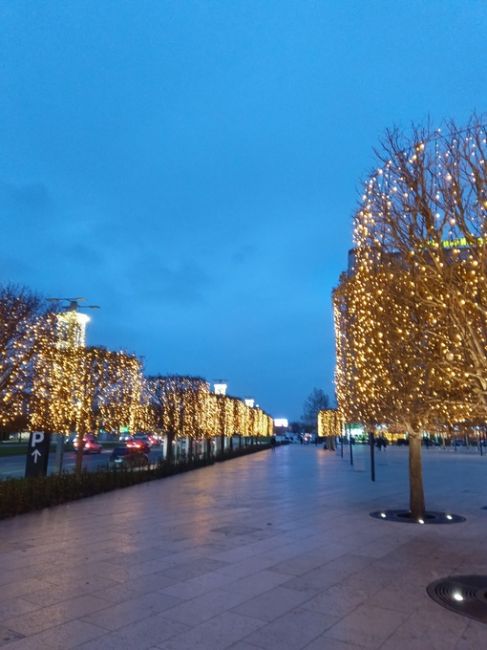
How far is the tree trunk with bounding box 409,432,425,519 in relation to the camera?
1195 centimetres

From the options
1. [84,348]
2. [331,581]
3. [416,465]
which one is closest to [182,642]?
[331,581]

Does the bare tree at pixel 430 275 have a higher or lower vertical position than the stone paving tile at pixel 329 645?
higher

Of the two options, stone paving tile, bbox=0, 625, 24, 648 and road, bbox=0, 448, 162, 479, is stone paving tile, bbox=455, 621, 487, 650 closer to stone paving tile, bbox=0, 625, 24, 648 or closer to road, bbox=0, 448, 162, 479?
stone paving tile, bbox=0, 625, 24, 648

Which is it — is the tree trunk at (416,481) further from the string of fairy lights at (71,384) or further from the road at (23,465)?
the road at (23,465)

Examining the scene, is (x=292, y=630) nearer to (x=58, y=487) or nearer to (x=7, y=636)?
(x=7, y=636)

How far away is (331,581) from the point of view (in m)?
6.91

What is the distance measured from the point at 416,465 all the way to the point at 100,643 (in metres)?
9.11

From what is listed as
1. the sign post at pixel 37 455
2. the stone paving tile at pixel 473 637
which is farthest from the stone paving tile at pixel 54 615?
the sign post at pixel 37 455

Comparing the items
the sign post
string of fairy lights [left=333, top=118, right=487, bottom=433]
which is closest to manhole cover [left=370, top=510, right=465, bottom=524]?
string of fairy lights [left=333, top=118, right=487, bottom=433]

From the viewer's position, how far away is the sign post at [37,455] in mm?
14906

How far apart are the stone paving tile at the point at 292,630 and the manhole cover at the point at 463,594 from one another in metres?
1.48

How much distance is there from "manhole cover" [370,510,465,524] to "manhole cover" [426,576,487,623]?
446 centimetres

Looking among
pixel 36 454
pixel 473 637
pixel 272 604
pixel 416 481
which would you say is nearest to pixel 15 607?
pixel 272 604

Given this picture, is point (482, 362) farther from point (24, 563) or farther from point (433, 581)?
point (24, 563)
